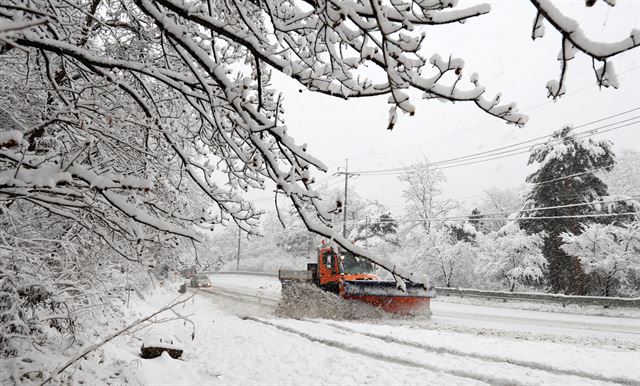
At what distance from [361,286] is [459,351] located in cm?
518

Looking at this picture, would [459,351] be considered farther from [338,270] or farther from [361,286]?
[338,270]


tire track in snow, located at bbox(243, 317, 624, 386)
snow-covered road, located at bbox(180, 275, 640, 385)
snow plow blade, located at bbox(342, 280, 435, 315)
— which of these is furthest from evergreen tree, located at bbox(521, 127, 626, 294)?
tire track in snow, located at bbox(243, 317, 624, 386)

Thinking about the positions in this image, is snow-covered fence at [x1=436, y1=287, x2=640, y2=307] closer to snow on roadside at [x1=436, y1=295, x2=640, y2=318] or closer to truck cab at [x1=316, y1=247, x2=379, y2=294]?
snow on roadside at [x1=436, y1=295, x2=640, y2=318]

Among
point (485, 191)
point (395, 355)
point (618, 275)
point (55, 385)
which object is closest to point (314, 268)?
point (395, 355)

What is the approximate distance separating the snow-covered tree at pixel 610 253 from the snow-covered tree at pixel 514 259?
8.04 ft

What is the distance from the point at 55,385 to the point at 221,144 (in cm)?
308

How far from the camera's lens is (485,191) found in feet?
145

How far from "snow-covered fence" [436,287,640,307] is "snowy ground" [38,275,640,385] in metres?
4.13

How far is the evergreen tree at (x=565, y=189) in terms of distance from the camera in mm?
22484

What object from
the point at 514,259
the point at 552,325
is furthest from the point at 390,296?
the point at 514,259

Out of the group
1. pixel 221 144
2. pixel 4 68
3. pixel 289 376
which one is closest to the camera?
pixel 221 144

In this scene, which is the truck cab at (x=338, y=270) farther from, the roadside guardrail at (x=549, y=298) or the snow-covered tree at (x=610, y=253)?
the snow-covered tree at (x=610, y=253)

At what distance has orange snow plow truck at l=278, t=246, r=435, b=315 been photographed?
A: 13156mm

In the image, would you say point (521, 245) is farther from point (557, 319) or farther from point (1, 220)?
point (1, 220)
